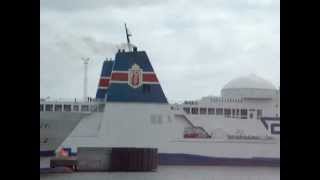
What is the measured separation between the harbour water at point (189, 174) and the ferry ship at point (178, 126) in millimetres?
206

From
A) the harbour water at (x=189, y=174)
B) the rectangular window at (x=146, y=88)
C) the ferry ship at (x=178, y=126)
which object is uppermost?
the rectangular window at (x=146, y=88)

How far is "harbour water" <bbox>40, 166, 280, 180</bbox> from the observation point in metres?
15.2

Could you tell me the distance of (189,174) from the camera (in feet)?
51.1

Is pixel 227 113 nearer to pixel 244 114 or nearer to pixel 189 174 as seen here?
pixel 244 114

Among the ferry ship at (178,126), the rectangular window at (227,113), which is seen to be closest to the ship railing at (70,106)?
the ferry ship at (178,126)

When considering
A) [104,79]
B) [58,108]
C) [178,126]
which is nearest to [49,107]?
[58,108]

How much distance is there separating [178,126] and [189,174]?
1.33 meters

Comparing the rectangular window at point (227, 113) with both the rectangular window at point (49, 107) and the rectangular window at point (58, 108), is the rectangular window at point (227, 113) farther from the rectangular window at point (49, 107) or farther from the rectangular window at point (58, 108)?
the rectangular window at point (49, 107)

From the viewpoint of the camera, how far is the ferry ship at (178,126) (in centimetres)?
1559
